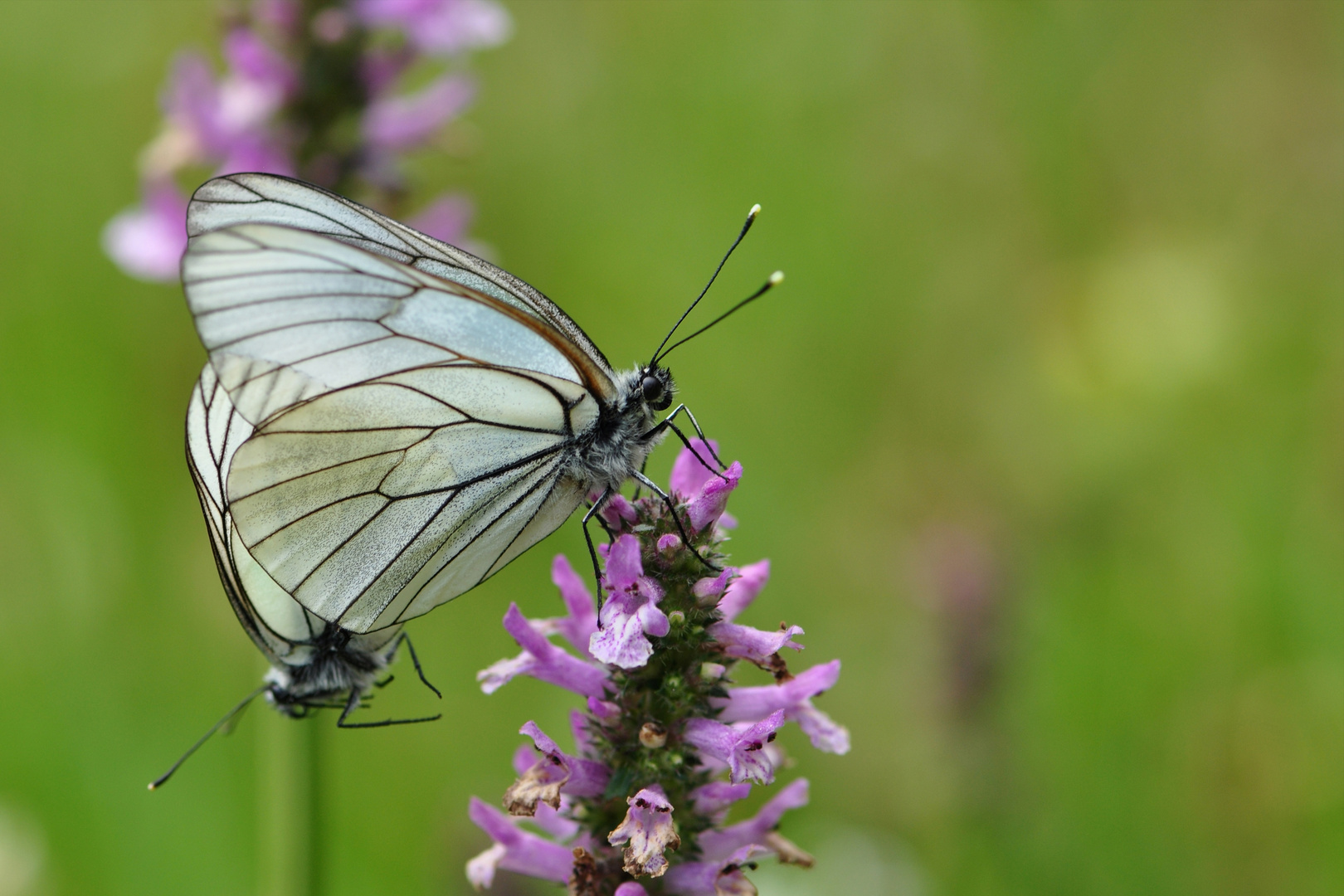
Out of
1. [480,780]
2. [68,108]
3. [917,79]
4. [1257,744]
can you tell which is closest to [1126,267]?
[917,79]

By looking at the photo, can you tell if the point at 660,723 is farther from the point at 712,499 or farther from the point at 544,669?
the point at 712,499

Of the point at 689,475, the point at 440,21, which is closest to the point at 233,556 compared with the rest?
the point at 689,475

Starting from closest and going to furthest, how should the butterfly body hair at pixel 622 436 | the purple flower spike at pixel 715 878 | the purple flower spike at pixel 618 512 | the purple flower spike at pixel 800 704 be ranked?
1. the purple flower spike at pixel 715 878
2. the purple flower spike at pixel 800 704
3. the purple flower spike at pixel 618 512
4. the butterfly body hair at pixel 622 436

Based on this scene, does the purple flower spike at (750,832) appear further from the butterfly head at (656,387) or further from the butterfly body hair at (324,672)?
the butterfly head at (656,387)

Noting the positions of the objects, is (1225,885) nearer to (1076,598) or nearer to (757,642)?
(1076,598)

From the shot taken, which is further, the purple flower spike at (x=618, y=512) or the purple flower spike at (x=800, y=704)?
the purple flower spike at (x=618, y=512)

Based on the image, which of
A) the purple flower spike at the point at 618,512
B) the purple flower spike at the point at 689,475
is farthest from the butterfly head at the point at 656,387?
the purple flower spike at the point at 689,475
